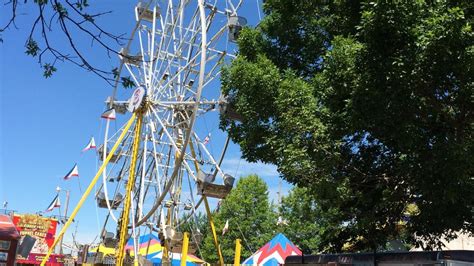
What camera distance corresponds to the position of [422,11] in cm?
860

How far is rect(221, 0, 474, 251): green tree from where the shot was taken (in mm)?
8555

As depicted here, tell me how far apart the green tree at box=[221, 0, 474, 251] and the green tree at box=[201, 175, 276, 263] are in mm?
26613

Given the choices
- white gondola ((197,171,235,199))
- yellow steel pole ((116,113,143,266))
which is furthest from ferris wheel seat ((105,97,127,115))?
white gondola ((197,171,235,199))

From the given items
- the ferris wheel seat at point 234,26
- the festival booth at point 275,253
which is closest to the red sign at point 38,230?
the festival booth at point 275,253

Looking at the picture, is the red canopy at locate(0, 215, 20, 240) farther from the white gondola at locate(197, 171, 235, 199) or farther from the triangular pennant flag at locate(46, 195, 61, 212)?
the triangular pennant flag at locate(46, 195, 61, 212)

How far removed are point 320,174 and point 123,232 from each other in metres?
13.2

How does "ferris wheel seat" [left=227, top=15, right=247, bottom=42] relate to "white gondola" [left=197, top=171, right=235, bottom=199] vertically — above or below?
above

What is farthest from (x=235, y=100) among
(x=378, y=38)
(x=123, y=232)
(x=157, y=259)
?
(x=157, y=259)

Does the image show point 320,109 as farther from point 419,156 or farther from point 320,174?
point 419,156

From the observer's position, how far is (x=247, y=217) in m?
41.1

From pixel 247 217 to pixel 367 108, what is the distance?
32.4 m

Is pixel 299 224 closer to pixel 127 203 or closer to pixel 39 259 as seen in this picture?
pixel 127 203

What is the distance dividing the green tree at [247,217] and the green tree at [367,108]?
2661 cm

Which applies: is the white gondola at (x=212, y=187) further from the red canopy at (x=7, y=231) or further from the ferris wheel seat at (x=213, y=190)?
the red canopy at (x=7, y=231)
